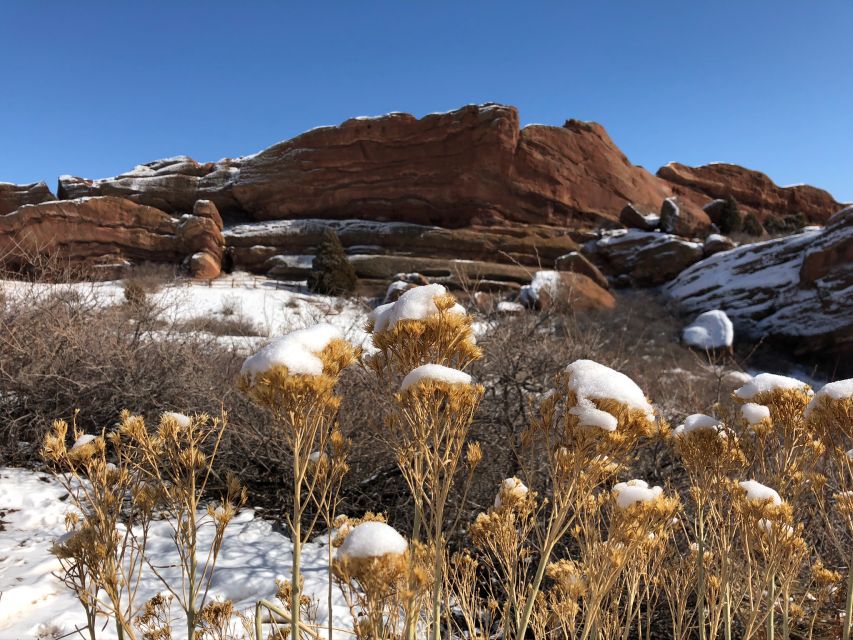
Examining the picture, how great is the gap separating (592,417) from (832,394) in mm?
1167

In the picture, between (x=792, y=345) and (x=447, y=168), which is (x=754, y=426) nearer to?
(x=792, y=345)

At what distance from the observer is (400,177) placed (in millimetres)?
33094

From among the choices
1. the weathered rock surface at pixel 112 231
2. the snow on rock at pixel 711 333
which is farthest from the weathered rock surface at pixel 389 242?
the snow on rock at pixel 711 333

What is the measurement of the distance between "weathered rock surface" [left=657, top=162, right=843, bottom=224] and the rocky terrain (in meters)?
6.09

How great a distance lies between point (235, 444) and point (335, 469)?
12.3ft

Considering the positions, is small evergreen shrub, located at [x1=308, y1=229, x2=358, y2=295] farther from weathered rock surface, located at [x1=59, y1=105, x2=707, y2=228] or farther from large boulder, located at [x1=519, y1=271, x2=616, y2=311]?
large boulder, located at [x1=519, y1=271, x2=616, y2=311]

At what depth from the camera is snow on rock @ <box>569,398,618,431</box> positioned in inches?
44.6

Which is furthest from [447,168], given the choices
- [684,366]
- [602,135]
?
[684,366]

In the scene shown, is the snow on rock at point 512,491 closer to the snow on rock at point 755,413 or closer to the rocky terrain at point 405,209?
the snow on rock at point 755,413

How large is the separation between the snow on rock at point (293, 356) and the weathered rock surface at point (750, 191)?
1913 inches

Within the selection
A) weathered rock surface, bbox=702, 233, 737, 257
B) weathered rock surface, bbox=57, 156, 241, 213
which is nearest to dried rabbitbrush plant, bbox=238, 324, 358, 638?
weathered rock surface, bbox=702, 233, 737, 257

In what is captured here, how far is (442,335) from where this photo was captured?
54.7 inches

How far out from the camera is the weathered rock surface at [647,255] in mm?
25938

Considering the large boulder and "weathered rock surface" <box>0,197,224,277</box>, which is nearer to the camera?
the large boulder
